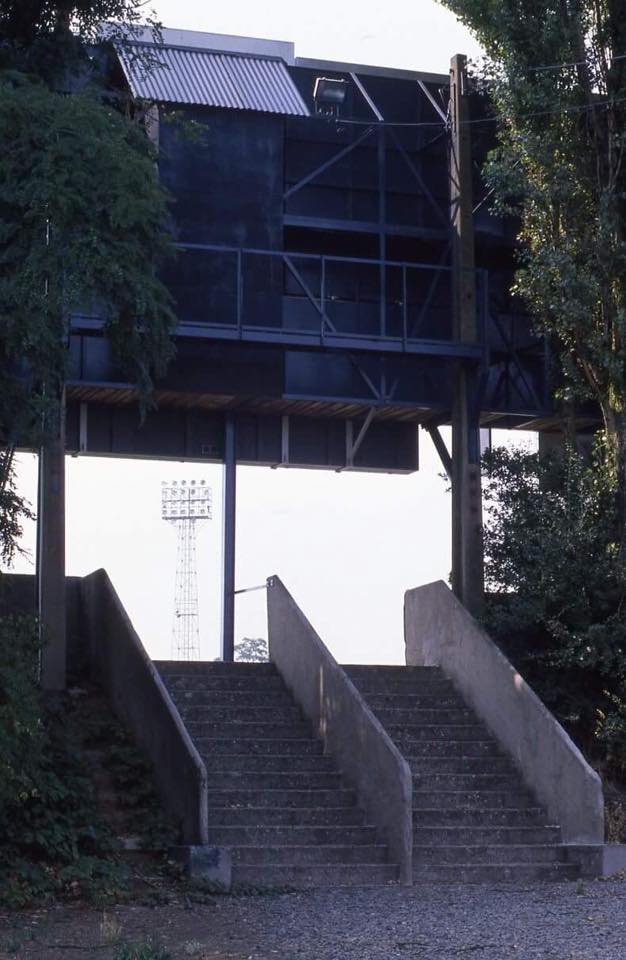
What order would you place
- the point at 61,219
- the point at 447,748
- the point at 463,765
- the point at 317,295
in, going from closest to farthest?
the point at 61,219 < the point at 463,765 < the point at 447,748 < the point at 317,295

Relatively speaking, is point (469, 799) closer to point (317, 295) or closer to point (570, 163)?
point (570, 163)

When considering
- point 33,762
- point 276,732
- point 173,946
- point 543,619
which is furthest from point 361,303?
point 173,946

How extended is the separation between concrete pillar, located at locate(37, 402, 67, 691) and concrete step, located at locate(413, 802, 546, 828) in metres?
4.65

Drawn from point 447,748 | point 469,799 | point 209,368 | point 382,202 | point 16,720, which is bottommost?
point 469,799

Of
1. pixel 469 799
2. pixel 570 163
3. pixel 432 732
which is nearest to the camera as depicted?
pixel 469 799

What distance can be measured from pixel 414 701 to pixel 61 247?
25.2ft

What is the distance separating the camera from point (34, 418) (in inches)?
477

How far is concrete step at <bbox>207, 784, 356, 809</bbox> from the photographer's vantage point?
14.0 meters

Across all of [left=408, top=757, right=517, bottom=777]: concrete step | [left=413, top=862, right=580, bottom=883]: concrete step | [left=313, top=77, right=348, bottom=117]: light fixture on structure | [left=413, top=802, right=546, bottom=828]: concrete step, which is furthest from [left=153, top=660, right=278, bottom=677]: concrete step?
[left=313, top=77, right=348, bottom=117]: light fixture on structure

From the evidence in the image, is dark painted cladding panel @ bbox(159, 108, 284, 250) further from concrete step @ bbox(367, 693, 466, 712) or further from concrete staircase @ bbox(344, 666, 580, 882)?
concrete step @ bbox(367, 693, 466, 712)

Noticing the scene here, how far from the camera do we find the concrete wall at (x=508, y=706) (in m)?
14.2

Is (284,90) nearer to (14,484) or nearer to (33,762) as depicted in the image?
(14,484)

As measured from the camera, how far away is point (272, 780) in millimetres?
14578

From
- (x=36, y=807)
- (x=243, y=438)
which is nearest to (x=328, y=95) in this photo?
(x=243, y=438)
